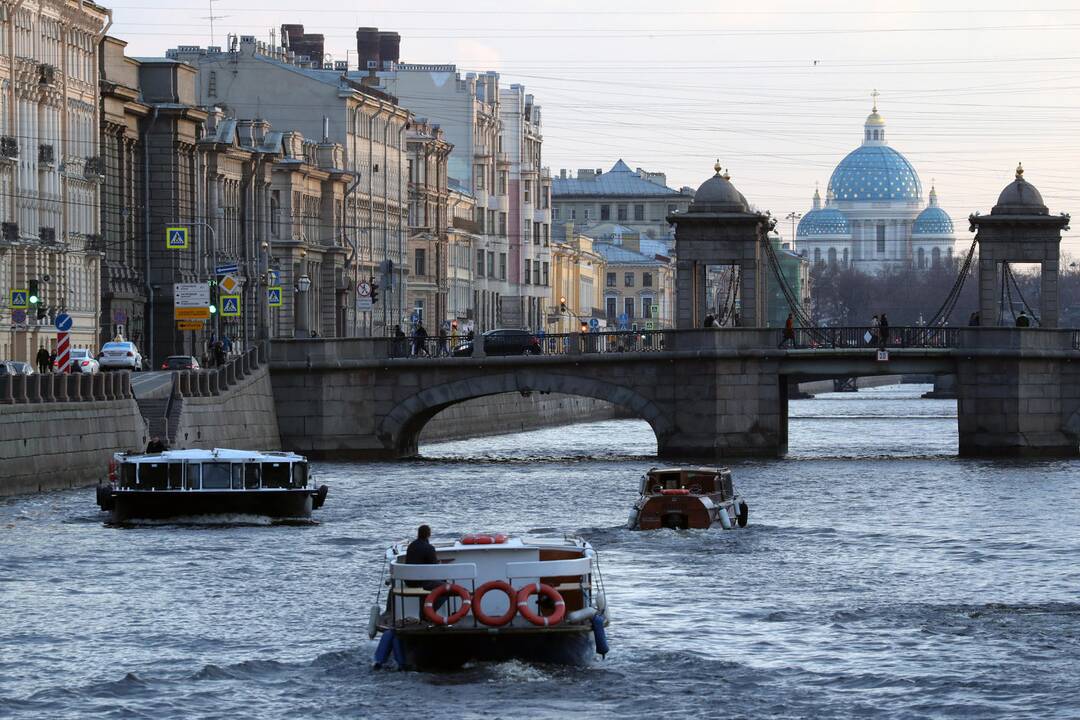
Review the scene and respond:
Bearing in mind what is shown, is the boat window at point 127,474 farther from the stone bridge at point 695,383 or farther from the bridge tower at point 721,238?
the bridge tower at point 721,238

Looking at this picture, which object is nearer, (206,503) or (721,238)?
(206,503)

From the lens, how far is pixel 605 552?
5244cm

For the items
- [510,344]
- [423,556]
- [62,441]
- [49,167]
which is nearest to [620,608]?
[423,556]

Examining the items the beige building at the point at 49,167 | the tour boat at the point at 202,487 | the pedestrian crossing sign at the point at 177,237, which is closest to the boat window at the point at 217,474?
the tour boat at the point at 202,487

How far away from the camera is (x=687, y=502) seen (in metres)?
57.0

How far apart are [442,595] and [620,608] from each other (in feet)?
26.6

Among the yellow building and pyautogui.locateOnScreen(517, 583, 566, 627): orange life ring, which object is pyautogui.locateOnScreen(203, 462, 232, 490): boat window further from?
the yellow building

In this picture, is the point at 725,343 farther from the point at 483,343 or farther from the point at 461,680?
the point at 461,680

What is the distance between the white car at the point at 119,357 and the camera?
8681 cm

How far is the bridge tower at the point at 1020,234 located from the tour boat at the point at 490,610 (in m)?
49.6

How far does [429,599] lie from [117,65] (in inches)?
2714

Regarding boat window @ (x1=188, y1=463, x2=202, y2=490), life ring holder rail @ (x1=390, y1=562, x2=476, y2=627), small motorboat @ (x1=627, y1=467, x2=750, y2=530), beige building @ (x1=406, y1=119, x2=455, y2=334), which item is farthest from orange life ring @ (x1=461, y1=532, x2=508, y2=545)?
beige building @ (x1=406, y1=119, x2=455, y2=334)

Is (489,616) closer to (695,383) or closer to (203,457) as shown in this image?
(203,457)

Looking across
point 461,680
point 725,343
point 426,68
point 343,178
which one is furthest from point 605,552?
point 426,68
